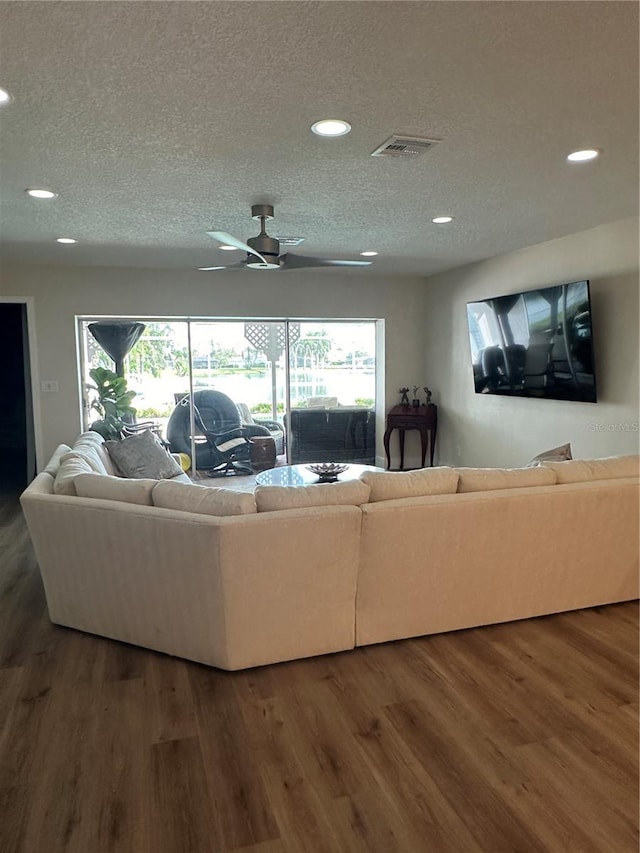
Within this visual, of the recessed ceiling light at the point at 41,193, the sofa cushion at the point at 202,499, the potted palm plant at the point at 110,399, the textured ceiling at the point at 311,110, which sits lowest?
the sofa cushion at the point at 202,499

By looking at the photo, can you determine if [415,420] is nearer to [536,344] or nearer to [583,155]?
[536,344]

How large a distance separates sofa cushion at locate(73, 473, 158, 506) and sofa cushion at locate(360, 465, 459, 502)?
1.07 m

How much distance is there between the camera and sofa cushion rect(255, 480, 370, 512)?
2582 mm

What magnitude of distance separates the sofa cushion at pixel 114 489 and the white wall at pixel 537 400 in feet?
11.9

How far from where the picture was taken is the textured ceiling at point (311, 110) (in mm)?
1766

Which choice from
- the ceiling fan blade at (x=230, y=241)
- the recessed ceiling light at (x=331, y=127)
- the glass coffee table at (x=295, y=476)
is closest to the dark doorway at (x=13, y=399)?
the glass coffee table at (x=295, y=476)

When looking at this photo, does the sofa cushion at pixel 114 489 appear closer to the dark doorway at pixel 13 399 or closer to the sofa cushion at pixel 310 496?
the sofa cushion at pixel 310 496

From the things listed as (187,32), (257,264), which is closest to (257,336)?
(257,264)

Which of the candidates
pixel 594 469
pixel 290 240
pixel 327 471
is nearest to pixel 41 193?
pixel 290 240

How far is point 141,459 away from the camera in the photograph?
461cm

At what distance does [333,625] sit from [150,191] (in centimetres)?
275

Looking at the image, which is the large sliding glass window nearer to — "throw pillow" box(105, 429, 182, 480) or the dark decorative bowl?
"throw pillow" box(105, 429, 182, 480)

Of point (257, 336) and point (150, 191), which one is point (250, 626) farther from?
point (257, 336)

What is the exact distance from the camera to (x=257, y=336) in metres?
6.92
